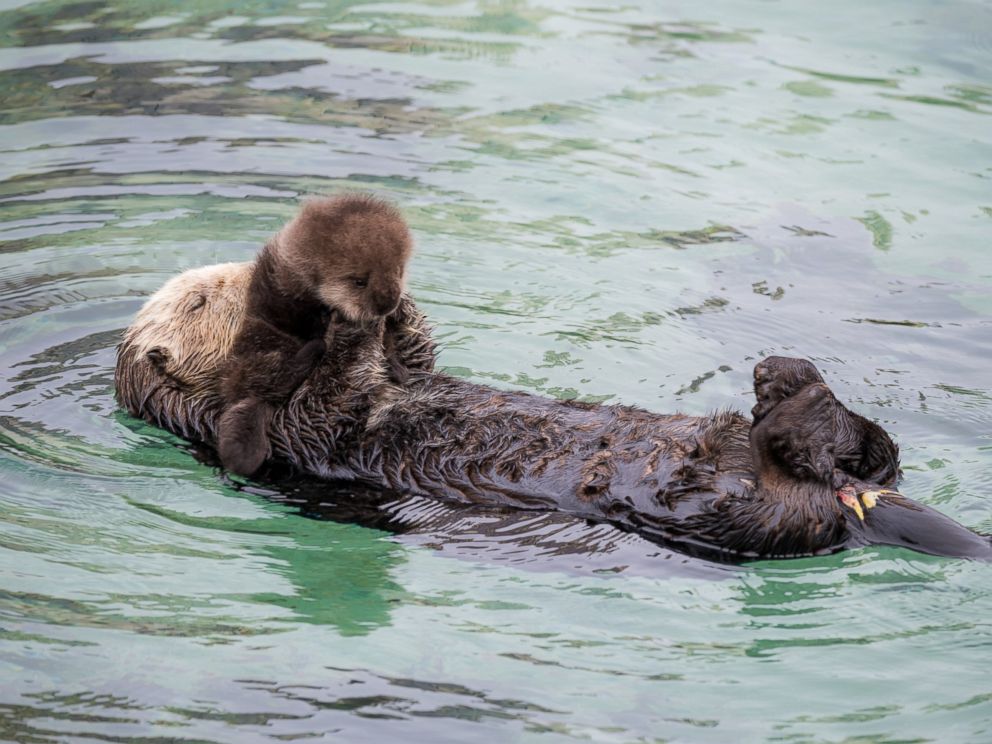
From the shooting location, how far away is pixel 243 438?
418 cm

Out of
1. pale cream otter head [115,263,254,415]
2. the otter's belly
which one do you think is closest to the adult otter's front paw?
the otter's belly

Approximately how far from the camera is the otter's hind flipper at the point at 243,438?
4.14 meters

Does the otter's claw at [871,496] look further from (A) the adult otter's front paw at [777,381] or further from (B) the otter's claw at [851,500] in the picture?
(A) the adult otter's front paw at [777,381]

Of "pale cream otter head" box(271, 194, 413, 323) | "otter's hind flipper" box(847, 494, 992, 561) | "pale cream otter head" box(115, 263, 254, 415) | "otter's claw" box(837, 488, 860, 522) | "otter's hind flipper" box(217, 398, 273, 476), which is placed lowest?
"otter's hind flipper" box(847, 494, 992, 561)

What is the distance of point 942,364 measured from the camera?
544 cm

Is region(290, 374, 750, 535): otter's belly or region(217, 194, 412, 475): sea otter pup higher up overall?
region(217, 194, 412, 475): sea otter pup

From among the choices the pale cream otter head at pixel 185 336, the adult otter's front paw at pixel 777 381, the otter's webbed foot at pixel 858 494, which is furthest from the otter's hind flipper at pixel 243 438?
the otter's webbed foot at pixel 858 494

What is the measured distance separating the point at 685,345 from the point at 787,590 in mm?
1935

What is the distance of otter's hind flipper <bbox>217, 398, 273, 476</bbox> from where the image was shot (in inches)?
163

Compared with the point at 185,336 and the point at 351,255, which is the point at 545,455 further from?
the point at 185,336

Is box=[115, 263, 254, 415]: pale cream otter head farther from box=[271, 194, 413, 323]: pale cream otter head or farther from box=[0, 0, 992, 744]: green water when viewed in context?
box=[271, 194, 413, 323]: pale cream otter head

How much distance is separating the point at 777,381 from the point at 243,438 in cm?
175

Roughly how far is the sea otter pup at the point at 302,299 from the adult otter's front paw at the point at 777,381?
1.24 metres

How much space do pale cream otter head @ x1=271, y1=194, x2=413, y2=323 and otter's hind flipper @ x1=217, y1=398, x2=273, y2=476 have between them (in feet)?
1.51
